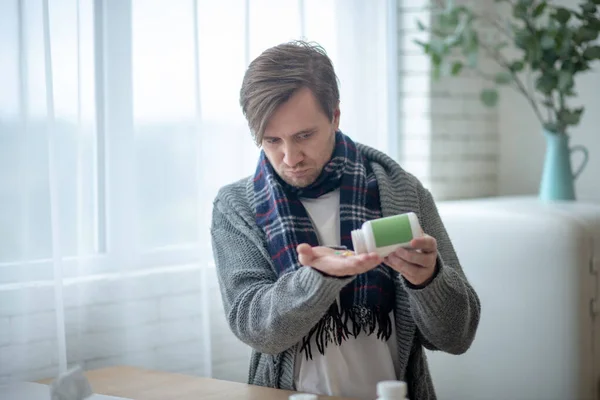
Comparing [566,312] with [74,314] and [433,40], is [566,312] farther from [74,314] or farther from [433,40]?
[74,314]

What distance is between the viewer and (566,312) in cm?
254

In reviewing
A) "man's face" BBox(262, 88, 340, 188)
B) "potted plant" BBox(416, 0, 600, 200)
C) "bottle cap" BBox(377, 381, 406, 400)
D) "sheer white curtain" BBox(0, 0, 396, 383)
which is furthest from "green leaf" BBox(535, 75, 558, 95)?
"bottle cap" BBox(377, 381, 406, 400)

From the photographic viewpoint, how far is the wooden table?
1.71 metres

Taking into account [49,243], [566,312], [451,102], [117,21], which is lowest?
[566,312]

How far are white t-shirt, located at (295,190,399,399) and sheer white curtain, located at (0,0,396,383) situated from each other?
717 millimetres

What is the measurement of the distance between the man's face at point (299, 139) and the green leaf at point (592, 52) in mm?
1418

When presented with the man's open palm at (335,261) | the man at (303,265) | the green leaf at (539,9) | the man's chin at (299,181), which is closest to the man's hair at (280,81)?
the man at (303,265)

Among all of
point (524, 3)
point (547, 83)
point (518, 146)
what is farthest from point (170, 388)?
point (518, 146)

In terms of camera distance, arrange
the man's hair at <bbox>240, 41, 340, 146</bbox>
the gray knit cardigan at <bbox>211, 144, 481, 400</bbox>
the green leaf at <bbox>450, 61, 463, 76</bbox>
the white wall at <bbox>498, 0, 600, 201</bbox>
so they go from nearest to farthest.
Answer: the gray knit cardigan at <bbox>211, 144, 481, 400</bbox>
the man's hair at <bbox>240, 41, 340, 146</bbox>
the green leaf at <bbox>450, 61, 463, 76</bbox>
the white wall at <bbox>498, 0, 600, 201</bbox>

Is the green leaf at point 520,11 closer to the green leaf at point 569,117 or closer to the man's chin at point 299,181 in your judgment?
the green leaf at point 569,117

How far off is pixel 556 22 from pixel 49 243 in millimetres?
2131

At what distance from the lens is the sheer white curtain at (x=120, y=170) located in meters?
2.05

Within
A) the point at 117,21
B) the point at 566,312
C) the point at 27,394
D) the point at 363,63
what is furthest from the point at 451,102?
the point at 27,394

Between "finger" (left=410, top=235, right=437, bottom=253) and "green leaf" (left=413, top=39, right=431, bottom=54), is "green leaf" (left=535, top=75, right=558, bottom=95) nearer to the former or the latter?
"green leaf" (left=413, top=39, right=431, bottom=54)
